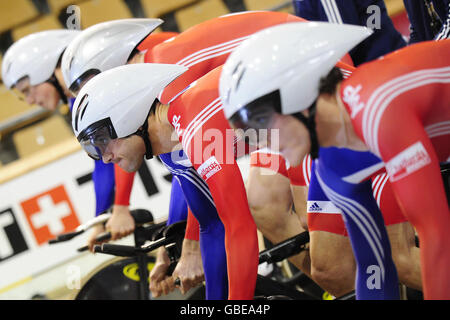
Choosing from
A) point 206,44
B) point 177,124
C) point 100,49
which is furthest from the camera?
point 100,49

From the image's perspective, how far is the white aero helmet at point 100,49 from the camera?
3.44m

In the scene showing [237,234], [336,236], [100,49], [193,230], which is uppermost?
[100,49]

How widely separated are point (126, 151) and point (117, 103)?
0.70 ft

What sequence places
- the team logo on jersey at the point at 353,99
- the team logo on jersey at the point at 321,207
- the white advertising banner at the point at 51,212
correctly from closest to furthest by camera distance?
the team logo on jersey at the point at 353,99
the team logo on jersey at the point at 321,207
the white advertising banner at the point at 51,212

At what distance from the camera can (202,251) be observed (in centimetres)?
286

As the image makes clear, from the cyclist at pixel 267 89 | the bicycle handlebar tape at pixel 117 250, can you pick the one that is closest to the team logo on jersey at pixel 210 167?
the cyclist at pixel 267 89

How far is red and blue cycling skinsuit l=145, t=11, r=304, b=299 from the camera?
230 cm

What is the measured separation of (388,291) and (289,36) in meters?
0.89

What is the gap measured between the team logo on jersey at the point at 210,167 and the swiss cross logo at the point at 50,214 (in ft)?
9.87

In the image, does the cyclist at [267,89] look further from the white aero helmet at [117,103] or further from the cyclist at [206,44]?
the cyclist at [206,44]

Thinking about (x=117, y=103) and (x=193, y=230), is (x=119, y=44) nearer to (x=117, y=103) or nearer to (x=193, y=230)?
(x=117, y=103)

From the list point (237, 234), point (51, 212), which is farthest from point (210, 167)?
point (51, 212)

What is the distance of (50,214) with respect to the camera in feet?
17.3
